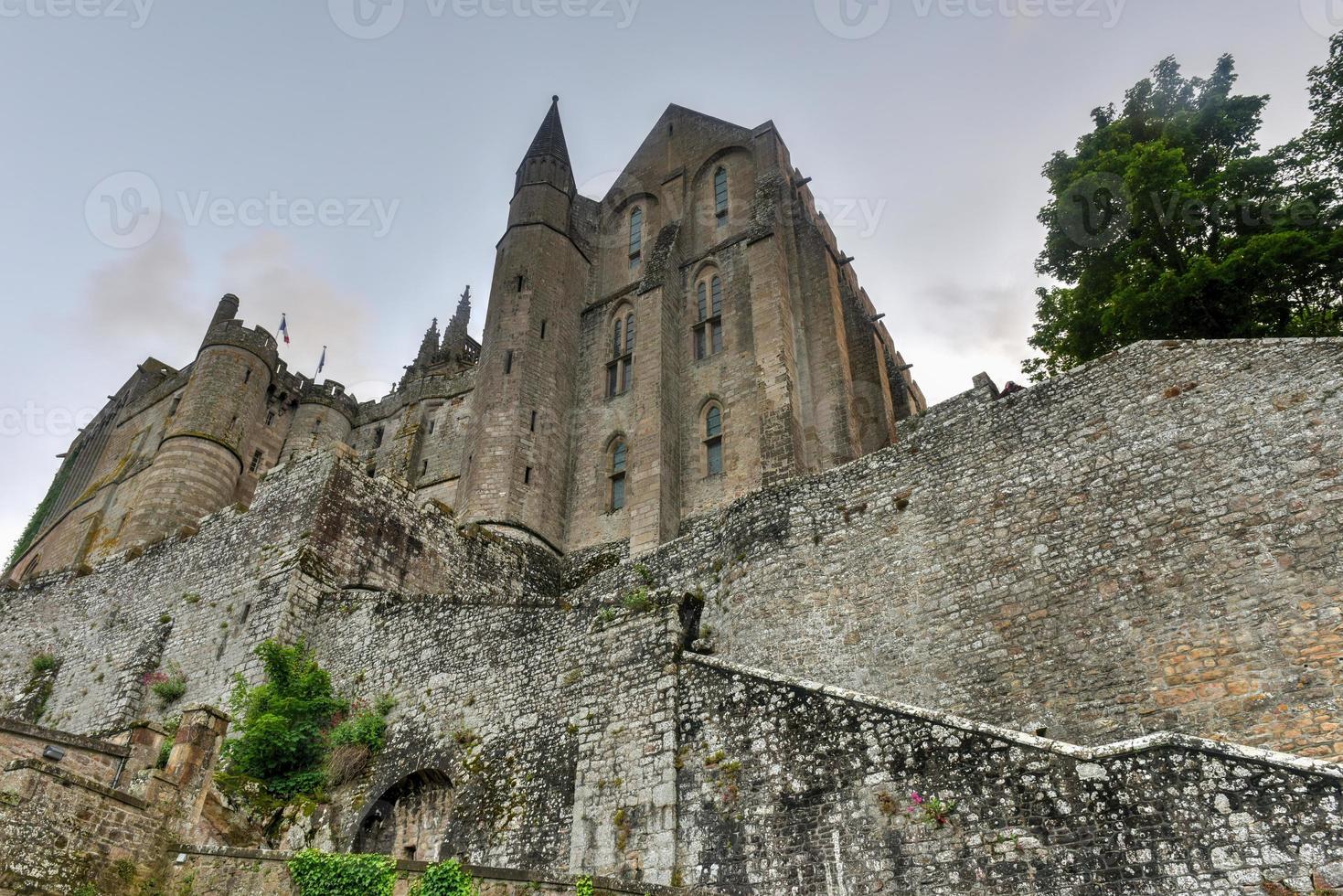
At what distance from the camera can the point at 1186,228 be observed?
1599 cm

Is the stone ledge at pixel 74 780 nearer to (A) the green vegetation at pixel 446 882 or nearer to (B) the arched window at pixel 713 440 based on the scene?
(A) the green vegetation at pixel 446 882

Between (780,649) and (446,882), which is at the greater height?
(780,649)

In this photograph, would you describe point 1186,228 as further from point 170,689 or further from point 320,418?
point 320,418

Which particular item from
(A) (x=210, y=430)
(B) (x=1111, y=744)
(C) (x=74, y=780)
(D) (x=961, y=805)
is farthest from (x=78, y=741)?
(A) (x=210, y=430)

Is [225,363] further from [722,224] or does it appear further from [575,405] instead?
[722,224]

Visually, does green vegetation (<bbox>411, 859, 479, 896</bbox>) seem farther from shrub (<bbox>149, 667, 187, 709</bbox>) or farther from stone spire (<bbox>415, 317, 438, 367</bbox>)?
stone spire (<bbox>415, 317, 438, 367</bbox>)

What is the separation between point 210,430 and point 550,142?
14072 millimetres

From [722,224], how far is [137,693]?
18634 mm

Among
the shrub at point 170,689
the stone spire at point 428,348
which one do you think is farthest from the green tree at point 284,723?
the stone spire at point 428,348

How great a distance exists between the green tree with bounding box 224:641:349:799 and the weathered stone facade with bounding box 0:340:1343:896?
0.54 metres

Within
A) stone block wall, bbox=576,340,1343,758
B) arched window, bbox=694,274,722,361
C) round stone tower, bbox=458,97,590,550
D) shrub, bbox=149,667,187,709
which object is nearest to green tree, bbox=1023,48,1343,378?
stone block wall, bbox=576,340,1343,758

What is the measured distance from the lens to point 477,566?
65.3 ft

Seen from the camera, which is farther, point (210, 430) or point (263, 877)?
point (210, 430)

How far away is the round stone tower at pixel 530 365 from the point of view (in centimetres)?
2305
